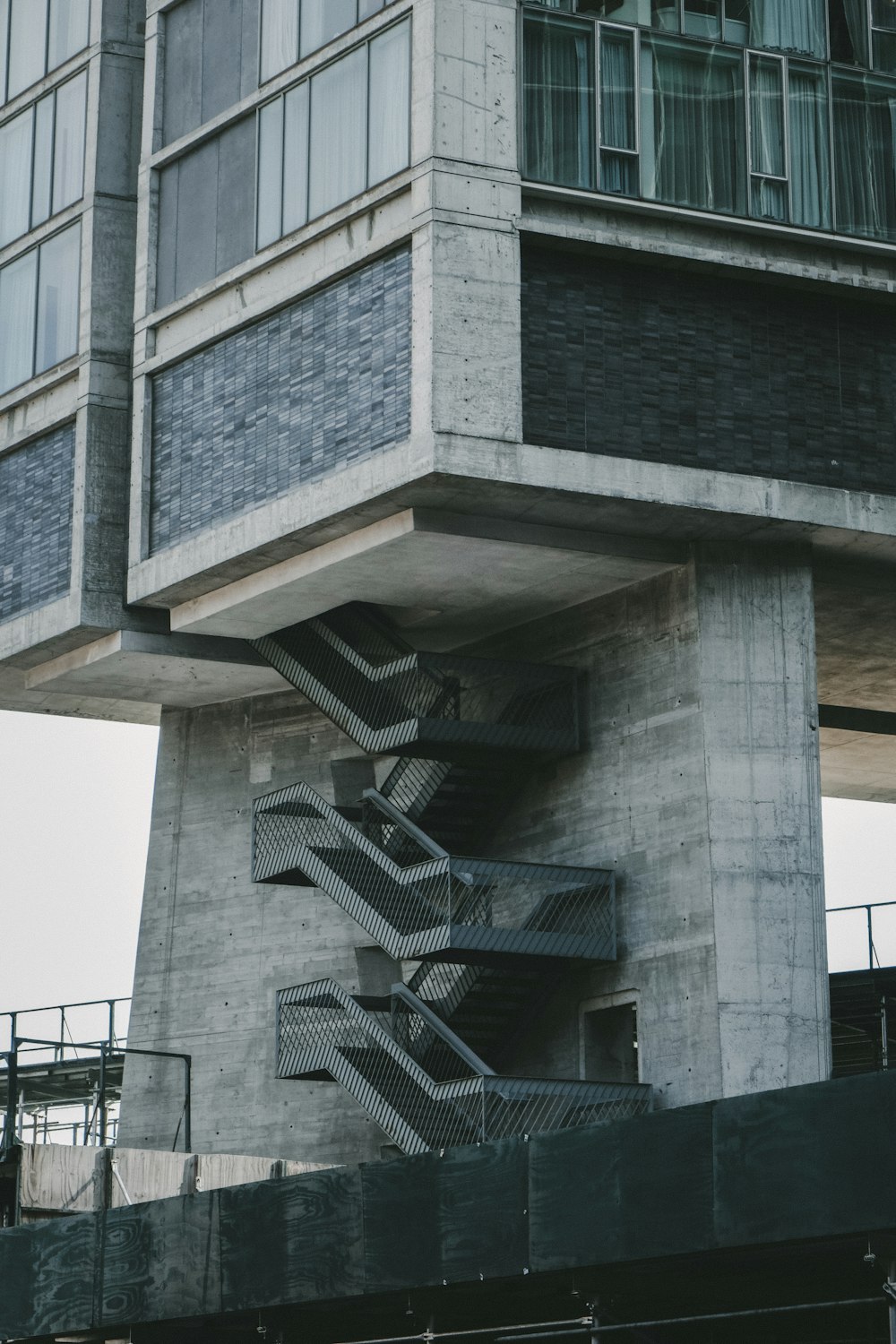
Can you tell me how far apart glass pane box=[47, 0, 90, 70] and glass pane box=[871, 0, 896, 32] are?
1477 centimetres

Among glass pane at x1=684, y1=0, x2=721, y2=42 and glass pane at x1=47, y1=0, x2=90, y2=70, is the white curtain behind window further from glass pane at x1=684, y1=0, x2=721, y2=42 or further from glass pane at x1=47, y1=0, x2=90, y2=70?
glass pane at x1=47, y1=0, x2=90, y2=70

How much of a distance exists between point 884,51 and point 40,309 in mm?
16058

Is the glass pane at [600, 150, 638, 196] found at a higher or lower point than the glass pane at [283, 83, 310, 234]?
lower

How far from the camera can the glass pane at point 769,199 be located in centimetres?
3928

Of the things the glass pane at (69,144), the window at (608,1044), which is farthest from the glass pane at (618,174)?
the window at (608,1044)

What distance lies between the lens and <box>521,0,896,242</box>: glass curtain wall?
3884cm

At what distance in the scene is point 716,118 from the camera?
39.5 metres

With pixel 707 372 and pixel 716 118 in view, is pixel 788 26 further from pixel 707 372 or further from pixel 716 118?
pixel 707 372

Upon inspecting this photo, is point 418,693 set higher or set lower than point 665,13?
lower

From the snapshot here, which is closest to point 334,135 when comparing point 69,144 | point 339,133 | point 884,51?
point 339,133

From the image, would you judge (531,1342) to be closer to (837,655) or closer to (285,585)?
(285,585)

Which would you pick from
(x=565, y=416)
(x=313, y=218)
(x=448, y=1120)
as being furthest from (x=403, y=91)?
(x=448, y=1120)

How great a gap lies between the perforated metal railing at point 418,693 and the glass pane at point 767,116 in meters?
8.81

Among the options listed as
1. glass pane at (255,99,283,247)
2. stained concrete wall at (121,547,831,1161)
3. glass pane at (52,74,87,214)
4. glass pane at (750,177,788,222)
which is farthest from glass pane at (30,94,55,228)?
glass pane at (750,177,788,222)
